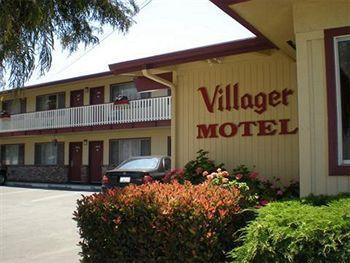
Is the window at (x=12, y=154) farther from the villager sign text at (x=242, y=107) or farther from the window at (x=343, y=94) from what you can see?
the window at (x=343, y=94)

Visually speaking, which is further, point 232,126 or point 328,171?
point 232,126

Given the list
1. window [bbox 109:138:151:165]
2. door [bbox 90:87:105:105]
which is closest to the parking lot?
window [bbox 109:138:151:165]

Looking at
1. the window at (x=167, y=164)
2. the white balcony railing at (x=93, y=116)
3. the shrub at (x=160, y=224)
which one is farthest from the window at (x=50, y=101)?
the shrub at (x=160, y=224)

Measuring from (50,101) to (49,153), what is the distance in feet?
11.2

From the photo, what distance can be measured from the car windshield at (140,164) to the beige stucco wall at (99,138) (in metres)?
8.94

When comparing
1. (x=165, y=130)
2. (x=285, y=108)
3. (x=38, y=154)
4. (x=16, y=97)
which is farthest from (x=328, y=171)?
(x=38, y=154)

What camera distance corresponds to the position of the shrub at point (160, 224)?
17.4 ft

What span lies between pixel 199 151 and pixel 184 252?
13.7 ft

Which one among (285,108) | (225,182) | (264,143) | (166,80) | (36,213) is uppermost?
(166,80)

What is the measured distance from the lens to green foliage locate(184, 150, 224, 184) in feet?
29.0

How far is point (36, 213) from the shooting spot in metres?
15.7

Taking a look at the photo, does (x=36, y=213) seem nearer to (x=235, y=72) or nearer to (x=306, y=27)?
(x=235, y=72)

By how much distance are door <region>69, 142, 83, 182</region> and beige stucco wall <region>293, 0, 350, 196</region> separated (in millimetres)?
25014

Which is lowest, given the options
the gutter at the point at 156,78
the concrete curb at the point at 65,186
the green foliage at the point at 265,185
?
the concrete curb at the point at 65,186
